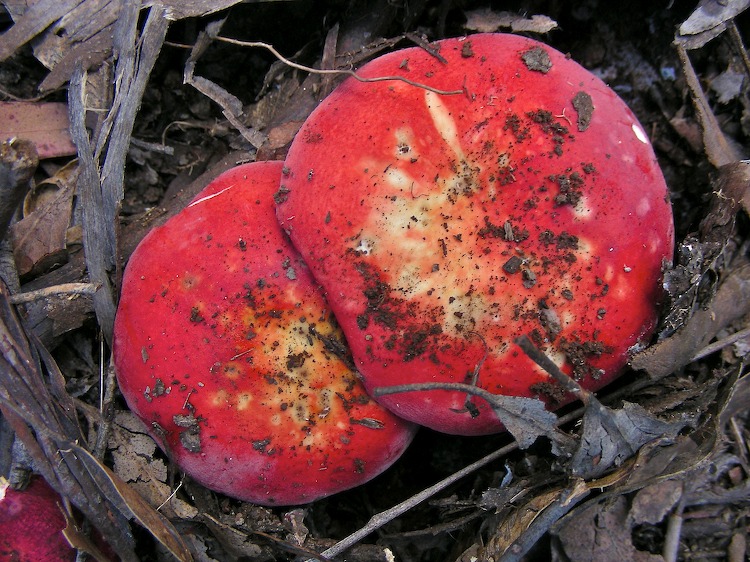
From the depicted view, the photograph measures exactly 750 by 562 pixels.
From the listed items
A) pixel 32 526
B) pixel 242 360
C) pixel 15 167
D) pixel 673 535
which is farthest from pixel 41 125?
pixel 673 535

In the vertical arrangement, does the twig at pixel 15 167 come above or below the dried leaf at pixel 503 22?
Answer: below

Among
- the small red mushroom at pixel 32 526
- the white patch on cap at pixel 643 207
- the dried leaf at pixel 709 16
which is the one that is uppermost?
the dried leaf at pixel 709 16

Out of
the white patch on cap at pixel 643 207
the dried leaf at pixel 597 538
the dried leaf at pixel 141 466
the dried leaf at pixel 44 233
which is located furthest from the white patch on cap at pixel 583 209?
the dried leaf at pixel 44 233

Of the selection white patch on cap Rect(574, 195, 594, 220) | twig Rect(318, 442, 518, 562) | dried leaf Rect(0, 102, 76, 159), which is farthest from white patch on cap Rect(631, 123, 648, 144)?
dried leaf Rect(0, 102, 76, 159)

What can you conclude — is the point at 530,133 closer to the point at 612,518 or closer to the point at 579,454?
the point at 579,454

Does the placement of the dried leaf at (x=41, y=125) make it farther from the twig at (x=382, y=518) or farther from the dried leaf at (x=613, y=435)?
the dried leaf at (x=613, y=435)

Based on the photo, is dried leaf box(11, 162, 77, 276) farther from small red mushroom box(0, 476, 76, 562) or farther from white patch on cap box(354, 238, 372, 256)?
white patch on cap box(354, 238, 372, 256)

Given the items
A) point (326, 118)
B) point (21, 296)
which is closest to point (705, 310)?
point (326, 118)
